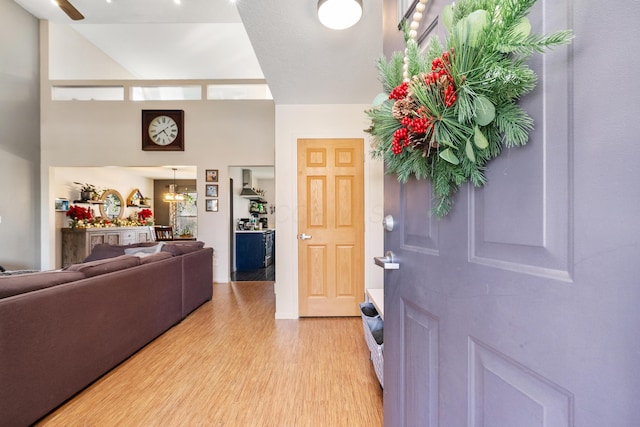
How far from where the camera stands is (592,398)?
0.39 m

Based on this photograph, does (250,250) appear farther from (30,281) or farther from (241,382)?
(30,281)

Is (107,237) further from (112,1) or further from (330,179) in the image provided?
(330,179)

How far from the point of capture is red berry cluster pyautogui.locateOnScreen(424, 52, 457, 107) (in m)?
0.55

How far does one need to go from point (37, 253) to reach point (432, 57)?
6.96m

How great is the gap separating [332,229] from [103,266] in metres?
2.12

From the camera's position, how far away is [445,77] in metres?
0.55

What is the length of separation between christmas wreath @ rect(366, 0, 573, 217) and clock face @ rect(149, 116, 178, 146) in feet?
17.7

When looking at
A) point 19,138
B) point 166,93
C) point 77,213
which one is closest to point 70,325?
point 77,213

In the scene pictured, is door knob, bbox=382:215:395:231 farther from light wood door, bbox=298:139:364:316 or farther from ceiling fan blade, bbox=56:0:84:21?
ceiling fan blade, bbox=56:0:84:21

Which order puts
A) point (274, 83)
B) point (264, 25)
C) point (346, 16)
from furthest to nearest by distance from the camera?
point (274, 83) → point (264, 25) → point (346, 16)

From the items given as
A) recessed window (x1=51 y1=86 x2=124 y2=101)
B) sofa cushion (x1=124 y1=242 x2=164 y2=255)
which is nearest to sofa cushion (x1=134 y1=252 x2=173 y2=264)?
sofa cushion (x1=124 y1=242 x2=164 y2=255)

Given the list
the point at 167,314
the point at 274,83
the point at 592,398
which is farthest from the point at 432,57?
the point at 167,314

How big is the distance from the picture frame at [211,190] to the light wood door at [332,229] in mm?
2655

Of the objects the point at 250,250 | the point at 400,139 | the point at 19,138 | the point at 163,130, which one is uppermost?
the point at 163,130
